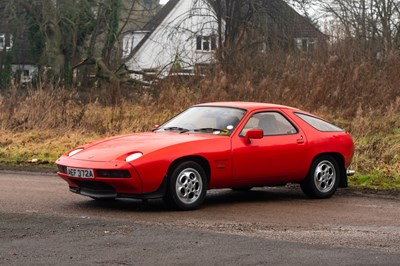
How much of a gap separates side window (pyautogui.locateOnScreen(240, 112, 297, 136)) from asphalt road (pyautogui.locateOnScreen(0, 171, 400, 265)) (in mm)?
1000

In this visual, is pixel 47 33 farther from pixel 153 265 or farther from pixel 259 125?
pixel 153 265

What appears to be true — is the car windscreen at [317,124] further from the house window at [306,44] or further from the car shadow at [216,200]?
the house window at [306,44]

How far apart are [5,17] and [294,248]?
3784cm

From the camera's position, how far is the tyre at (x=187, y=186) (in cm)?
1048

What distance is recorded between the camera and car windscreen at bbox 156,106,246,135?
11.5 meters

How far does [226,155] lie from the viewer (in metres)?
11.0

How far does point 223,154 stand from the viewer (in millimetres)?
11000

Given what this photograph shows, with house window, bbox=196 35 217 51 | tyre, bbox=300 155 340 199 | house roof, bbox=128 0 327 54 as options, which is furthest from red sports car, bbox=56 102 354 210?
house roof, bbox=128 0 327 54

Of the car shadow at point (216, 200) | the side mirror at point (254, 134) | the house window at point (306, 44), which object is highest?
the house window at point (306, 44)

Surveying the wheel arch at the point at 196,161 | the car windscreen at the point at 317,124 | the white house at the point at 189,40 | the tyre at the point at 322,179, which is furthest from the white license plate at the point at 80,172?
the white house at the point at 189,40

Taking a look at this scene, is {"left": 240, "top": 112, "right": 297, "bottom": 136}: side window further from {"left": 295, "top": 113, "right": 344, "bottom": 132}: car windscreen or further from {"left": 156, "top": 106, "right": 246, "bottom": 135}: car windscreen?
{"left": 295, "top": 113, "right": 344, "bottom": 132}: car windscreen

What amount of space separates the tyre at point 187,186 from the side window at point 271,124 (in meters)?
1.21

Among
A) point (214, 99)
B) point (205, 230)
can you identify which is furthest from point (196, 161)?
point (214, 99)

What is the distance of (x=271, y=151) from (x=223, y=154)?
2.87ft
